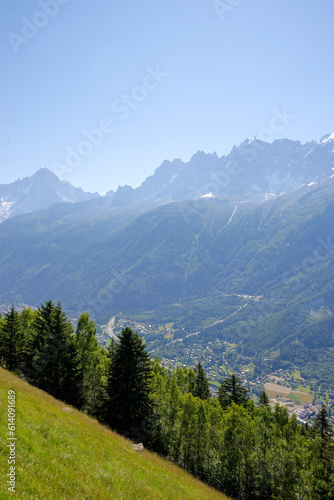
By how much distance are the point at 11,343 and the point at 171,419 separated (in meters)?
29.4

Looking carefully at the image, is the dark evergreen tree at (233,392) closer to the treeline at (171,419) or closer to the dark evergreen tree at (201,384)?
the dark evergreen tree at (201,384)

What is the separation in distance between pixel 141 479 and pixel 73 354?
29.3 metres

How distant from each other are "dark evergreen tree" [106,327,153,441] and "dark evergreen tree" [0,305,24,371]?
741 inches

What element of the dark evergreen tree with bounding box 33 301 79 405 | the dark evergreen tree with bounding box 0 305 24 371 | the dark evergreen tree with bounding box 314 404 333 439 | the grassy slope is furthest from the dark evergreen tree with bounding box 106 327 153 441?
the dark evergreen tree with bounding box 314 404 333 439

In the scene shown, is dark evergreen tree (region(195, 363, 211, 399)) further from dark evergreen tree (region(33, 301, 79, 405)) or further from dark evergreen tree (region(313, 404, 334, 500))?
dark evergreen tree (region(33, 301, 79, 405))

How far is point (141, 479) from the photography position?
1490cm

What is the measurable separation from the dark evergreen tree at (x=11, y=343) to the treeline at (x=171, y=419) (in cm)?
15

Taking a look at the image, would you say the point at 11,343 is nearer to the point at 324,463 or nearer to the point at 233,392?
the point at 233,392

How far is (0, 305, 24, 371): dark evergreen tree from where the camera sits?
44812mm

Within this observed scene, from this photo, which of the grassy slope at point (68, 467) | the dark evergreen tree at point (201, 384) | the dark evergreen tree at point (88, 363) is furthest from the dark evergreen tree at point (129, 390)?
the dark evergreen tree at point (201, 384)

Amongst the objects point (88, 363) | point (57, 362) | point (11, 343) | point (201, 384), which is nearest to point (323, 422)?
point (201, 384)

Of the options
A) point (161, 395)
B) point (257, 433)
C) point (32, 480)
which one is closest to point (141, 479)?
point (32, 480)

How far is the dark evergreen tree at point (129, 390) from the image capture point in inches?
1342

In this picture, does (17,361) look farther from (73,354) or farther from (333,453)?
(333,453)
